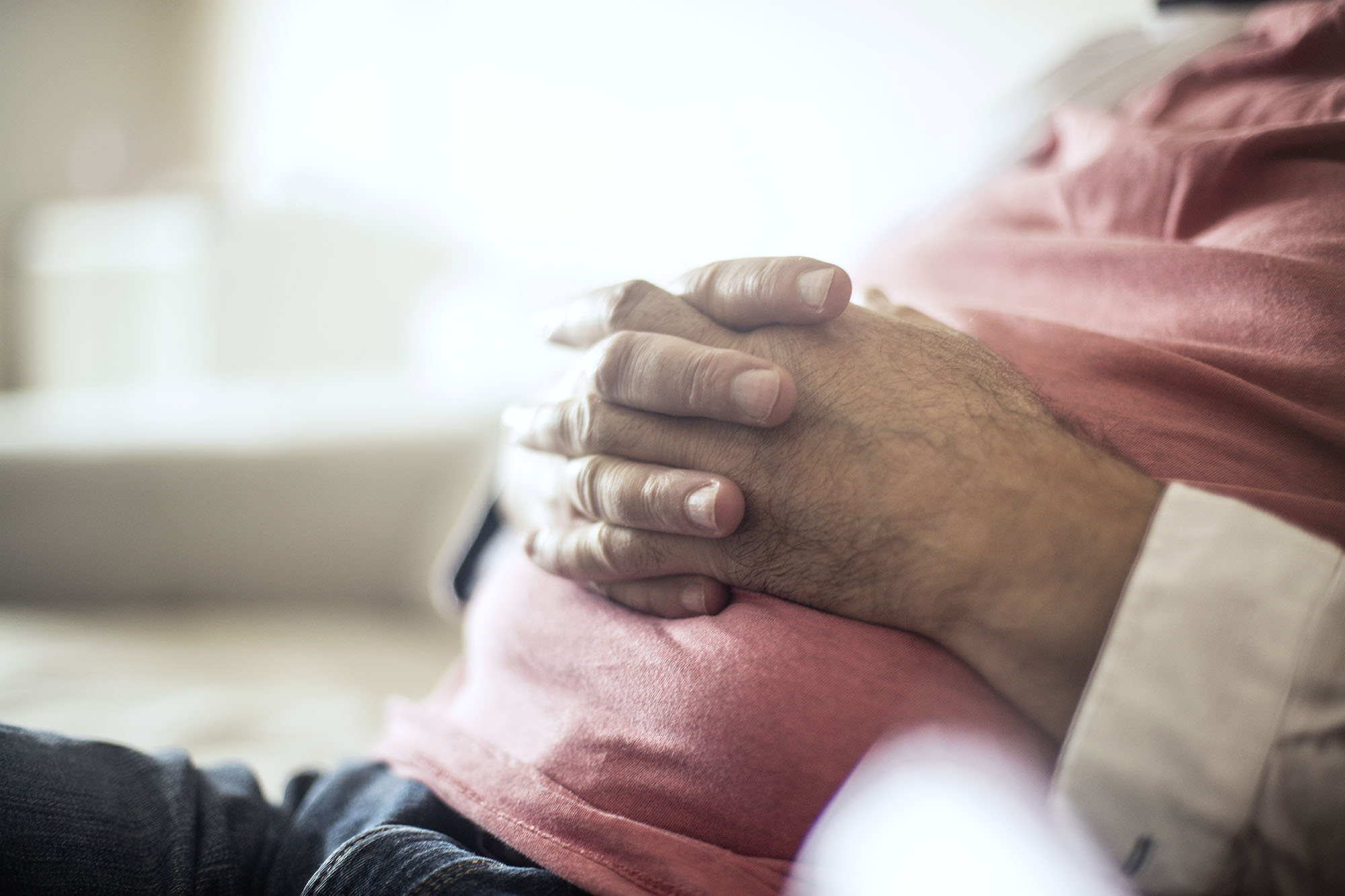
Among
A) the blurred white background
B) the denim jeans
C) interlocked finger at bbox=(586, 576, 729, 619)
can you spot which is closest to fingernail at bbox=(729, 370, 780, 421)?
interlocked finger at bbox=(586, 576, 729, 619)

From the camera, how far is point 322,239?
274cm

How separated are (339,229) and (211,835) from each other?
101 inches

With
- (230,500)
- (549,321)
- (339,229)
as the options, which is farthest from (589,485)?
(339,229)

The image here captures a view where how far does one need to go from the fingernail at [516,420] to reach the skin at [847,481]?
0.08m

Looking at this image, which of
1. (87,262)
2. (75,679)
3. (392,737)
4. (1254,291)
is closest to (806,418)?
(1254,291)

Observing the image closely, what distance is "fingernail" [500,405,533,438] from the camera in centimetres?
60

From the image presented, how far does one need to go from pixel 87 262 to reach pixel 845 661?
3.27 meters

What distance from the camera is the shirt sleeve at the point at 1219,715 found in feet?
1.25

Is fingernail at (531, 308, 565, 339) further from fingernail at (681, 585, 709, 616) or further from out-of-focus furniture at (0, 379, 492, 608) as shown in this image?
out-of-focus furniture at (0, 379, 492, 608)

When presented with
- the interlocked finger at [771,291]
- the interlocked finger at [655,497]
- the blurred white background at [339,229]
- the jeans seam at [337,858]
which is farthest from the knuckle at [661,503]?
the blurred white background at [339,229]

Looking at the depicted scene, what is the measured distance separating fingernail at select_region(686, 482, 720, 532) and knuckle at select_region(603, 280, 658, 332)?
133mm

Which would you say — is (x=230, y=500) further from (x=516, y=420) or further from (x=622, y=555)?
(x=622, y=555)

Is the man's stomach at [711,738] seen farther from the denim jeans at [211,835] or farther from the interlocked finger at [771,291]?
the interlocked finger at [771,291]

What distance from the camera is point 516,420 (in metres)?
0.62
